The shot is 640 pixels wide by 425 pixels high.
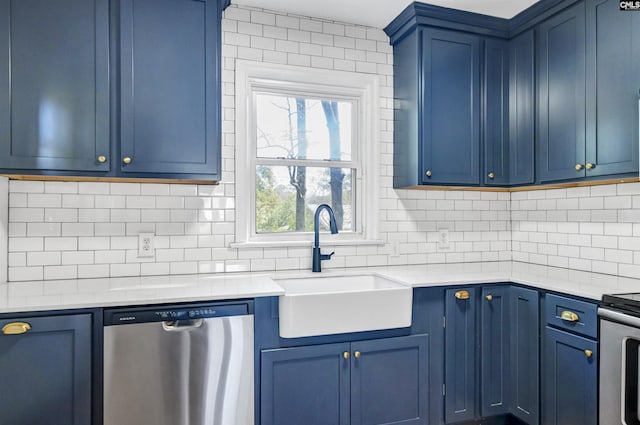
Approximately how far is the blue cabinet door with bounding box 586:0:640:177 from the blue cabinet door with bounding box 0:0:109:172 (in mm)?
2512

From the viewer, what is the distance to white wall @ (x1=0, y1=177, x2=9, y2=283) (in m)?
2.08

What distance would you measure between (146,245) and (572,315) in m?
2.24

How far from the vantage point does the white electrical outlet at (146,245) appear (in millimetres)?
2369

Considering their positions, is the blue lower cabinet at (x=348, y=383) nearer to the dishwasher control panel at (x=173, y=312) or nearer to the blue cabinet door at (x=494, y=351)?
the dishwasher control panel at (x=173, y=312)

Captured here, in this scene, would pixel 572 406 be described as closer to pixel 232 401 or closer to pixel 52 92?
pixel 232 401

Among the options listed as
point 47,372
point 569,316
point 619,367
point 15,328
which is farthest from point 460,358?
point 15,328

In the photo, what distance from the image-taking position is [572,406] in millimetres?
2002

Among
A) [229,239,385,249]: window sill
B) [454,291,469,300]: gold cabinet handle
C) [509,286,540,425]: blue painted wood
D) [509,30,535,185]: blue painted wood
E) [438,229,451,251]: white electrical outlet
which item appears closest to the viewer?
[509,286,540,425]: blue painted wood

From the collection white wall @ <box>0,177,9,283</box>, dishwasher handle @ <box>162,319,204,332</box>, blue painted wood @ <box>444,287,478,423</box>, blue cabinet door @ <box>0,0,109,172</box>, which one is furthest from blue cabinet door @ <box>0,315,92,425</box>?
blue painted wood @ <box>444,287,478,423</box>

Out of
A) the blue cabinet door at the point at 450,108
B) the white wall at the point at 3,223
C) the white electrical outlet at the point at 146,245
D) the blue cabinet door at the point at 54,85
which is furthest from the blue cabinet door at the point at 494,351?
the white wall at the point at 3,223

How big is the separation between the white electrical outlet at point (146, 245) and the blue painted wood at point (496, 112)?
2.10 metres

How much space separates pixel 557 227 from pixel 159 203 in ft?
8.36

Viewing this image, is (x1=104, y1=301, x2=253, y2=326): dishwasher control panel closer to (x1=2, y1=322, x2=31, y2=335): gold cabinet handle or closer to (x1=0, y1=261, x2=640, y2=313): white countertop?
(x1=0, y1=261, x2=640, y2=313): white countertop

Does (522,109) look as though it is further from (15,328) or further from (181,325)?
(15,328)
